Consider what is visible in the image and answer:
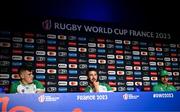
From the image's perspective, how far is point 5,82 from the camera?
5.33m

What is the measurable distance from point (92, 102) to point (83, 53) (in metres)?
3.26

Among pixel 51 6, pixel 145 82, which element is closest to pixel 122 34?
pixel 145 82

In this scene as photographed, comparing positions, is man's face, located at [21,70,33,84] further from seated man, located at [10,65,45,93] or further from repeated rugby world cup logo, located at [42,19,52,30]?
repeated rugby world cup logo, located at [42,19,52,30]

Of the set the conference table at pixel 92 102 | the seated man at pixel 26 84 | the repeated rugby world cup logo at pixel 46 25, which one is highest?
the repeated rugby world cup logo at pixel 46 25

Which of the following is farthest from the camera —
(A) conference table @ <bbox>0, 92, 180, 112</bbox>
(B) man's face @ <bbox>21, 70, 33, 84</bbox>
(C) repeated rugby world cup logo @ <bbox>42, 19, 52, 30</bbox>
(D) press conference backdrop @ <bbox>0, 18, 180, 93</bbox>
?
(C) repeated rugby world cup logo @ <bbox>42, 19, 52, 30</bbox>

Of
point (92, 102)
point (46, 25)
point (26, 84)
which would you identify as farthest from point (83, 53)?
point (92, 102)

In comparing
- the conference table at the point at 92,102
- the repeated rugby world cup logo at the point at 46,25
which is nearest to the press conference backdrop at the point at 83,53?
the repeated rugby world cup logo at the point at 46,25

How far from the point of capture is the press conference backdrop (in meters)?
5.50

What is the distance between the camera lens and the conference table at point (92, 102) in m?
2.55

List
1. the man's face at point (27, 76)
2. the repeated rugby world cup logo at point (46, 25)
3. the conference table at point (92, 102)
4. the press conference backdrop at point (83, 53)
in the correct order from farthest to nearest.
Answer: the repeated rugby world cup logo at point (46, 25), the press conference backdrop at point (83, 53), the man's face at point (27, 76), the conference table at point (92, 102)

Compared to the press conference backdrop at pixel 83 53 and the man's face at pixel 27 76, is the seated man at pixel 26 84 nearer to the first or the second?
the man's face at pixel 27 76

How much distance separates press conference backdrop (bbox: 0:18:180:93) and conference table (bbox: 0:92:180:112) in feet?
9.00

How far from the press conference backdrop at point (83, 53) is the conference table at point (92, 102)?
9.00 ft

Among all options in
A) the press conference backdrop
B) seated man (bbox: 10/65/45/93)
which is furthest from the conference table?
the press conference backdrop
